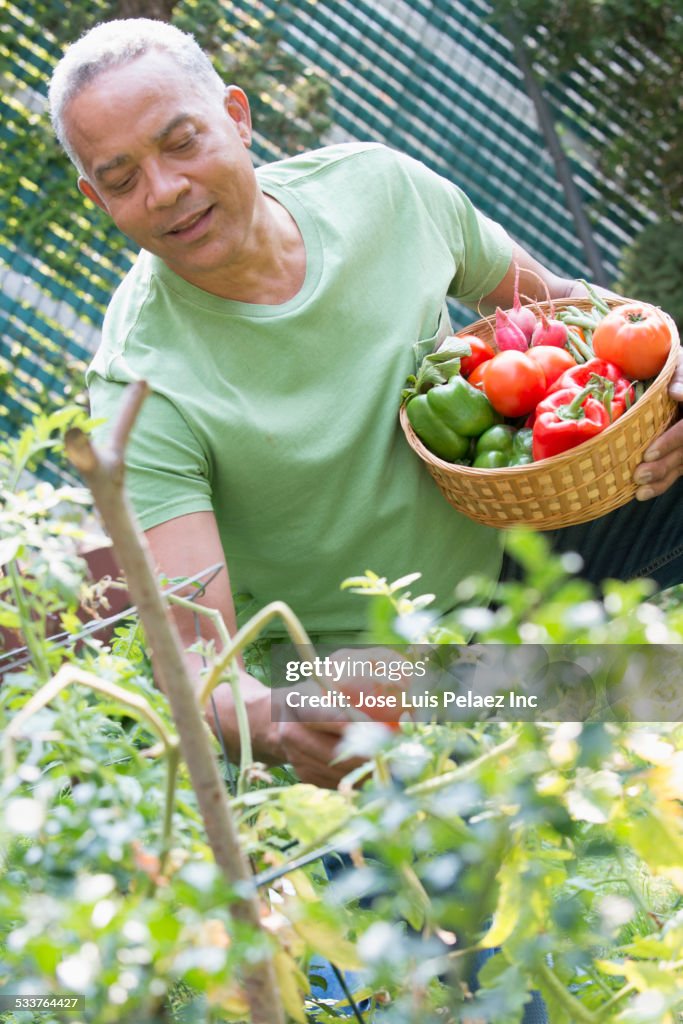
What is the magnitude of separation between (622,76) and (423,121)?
33.2 inches

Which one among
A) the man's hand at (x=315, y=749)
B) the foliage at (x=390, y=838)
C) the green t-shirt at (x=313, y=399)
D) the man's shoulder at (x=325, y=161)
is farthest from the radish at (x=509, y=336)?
the foliage at (x=390, y=838)

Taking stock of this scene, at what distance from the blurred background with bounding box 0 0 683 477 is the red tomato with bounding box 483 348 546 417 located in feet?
9.16

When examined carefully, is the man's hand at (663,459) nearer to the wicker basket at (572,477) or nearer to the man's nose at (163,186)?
the wicker basket at (572,477)

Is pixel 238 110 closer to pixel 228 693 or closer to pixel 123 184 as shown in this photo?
pixel 123 184

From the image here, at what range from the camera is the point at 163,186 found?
157cm

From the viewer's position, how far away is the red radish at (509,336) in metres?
1.80

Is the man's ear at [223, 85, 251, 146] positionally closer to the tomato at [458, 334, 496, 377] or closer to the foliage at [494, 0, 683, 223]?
the tomato at [458, 334, 496, 377]

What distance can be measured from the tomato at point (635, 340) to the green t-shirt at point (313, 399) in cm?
30

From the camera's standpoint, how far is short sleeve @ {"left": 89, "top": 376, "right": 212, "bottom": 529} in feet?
5.27

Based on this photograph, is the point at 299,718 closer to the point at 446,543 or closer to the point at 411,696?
the point at 411,696

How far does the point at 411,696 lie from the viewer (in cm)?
81

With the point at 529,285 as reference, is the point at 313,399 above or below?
below

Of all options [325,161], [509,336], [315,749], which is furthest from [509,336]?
[315,749]

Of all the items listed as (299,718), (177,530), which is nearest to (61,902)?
(299,718)
